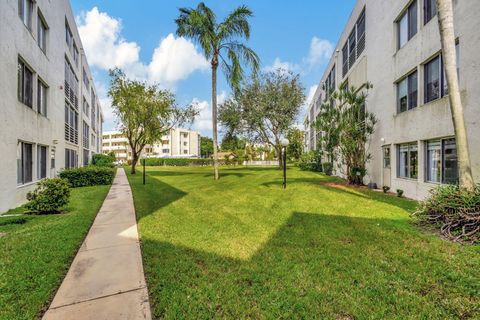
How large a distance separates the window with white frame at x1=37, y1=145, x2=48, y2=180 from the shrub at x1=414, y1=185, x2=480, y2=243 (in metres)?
14.3

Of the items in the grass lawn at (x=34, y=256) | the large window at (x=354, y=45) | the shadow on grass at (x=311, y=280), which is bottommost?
the shadow on grass at (x=311, y=280)

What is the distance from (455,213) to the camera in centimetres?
560

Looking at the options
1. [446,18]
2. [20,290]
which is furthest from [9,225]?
[446,18]

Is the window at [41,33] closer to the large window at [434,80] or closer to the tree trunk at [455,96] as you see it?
the tree trunk at [455,96]

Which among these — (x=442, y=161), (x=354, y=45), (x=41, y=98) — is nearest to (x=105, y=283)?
(x=442, y=161)

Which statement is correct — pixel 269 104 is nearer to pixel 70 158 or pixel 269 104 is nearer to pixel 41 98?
pixel 70 158

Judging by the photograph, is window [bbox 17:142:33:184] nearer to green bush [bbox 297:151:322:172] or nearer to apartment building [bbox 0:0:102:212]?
apartment building [bbox 0:0:102:212]

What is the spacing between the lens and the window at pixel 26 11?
8.97 m

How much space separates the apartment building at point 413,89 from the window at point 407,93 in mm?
41

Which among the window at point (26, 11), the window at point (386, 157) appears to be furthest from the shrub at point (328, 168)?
the window at point (26, 11)

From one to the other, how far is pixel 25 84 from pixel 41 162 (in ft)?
12.3

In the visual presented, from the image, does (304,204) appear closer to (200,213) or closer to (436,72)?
(200,213)

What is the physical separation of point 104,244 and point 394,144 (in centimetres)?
1250

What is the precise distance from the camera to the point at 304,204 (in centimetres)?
904
